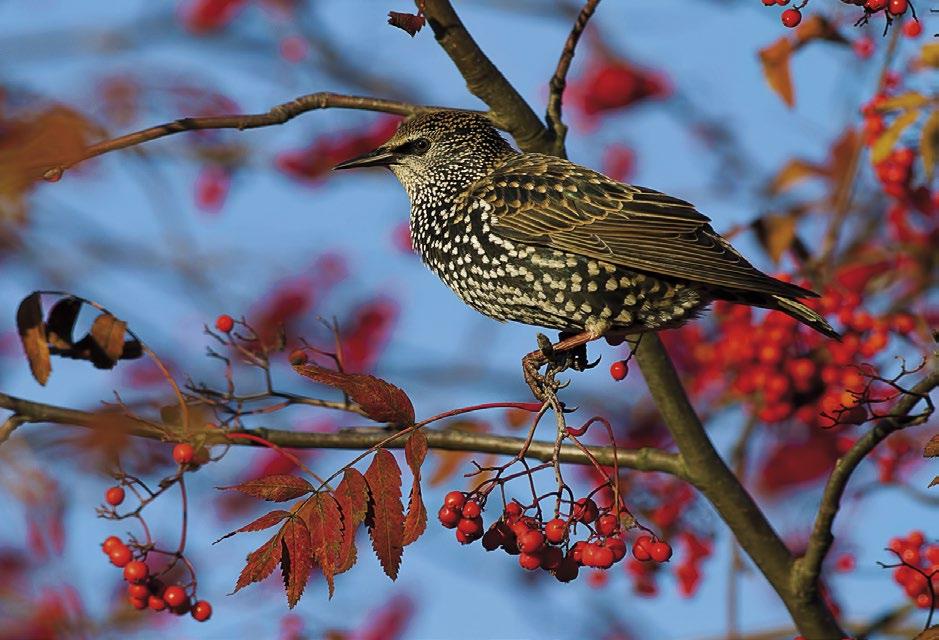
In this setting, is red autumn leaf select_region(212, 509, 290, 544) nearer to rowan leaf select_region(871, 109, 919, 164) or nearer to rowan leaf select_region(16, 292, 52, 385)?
rowan leaf select_region(16, 292, 52, 385)

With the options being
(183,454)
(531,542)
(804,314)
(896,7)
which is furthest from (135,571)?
(896,7)

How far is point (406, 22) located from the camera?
3252 mm

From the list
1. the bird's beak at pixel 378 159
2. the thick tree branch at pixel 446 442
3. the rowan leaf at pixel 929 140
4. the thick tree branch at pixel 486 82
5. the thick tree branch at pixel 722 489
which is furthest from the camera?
the bird's beak at pixel 378 159

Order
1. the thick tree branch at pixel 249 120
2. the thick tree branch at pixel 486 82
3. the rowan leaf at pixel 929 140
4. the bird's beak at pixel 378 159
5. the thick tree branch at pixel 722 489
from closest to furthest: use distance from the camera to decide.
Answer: the thick tree branch at pixel 249 120
the thick tree branch at pixel 486 82
the thick tree branch at pixel 722 489
the rowan leaf at pixel 929 140
the bird's beak at pixel 378 159

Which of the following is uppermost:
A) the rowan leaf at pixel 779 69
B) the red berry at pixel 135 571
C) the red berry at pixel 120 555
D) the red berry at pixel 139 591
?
the rowan leaf at pixel 779 69

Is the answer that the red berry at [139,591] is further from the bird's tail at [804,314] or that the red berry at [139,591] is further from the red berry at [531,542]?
the bird's tail at [804,314]

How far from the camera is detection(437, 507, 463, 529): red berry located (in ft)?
9.31

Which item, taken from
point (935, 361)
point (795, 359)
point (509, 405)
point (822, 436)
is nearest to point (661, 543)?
point (509, 405)

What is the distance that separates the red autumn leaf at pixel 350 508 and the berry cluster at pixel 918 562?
1521mm

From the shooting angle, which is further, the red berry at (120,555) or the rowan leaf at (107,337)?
the rowan leaf at (107,337)

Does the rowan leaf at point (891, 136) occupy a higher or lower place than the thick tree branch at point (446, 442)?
higher

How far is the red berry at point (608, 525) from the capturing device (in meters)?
2.88

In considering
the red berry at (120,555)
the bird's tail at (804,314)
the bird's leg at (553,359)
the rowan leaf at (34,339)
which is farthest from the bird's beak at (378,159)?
the red berry at (120,555)

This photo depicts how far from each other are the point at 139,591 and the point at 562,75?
2074 millimetres
